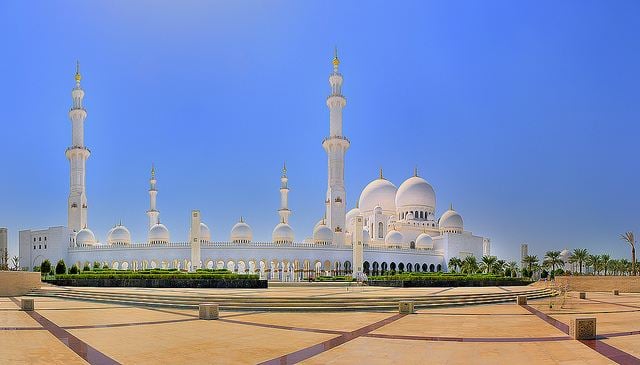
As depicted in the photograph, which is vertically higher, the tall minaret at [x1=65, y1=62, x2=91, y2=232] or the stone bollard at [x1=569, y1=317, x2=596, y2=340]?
the tall minaret at [x1=65, y1=62, x2=91, y2=232]

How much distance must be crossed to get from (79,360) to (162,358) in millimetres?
1436

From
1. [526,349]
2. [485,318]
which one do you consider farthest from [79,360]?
[485,318]

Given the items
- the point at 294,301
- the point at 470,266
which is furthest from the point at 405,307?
the point at 470,266

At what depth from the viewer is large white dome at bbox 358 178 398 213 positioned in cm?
8044

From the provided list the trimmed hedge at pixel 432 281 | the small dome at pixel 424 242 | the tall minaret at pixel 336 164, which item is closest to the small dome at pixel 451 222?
the small dome at pixel 424 242

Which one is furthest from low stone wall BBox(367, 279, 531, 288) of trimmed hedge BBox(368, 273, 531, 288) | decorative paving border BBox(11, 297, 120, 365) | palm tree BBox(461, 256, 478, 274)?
decorative paving border BBox(11, 297, 120, 365)

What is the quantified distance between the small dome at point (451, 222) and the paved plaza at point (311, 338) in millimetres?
59628

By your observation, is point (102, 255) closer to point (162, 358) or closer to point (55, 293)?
point (55, 293)

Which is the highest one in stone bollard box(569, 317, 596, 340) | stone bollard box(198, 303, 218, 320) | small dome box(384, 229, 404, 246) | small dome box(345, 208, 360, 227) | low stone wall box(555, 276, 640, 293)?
small dome box(345, 208, 360, 227)

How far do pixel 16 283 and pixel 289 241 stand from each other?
36.6 metres

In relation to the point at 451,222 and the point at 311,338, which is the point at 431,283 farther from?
the point at 451,222

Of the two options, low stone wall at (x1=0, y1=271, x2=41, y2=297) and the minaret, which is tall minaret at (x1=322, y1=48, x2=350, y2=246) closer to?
the minaret

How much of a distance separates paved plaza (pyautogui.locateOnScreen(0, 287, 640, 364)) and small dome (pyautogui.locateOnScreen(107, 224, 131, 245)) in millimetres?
52610

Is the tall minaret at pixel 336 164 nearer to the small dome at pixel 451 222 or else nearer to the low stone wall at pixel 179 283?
the small dome at pixel 451 222
